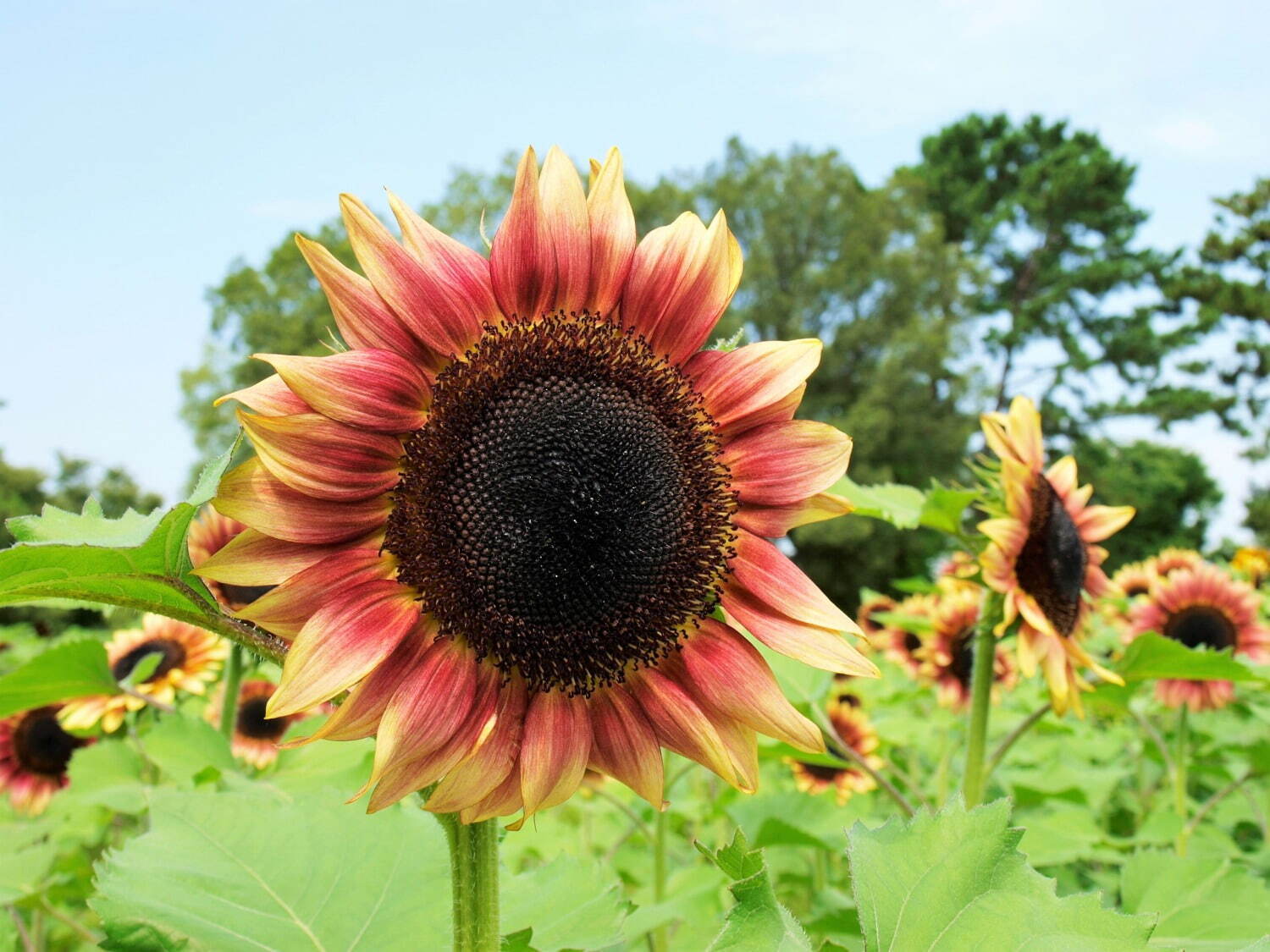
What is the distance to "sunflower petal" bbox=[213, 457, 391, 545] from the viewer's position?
90 centimetres

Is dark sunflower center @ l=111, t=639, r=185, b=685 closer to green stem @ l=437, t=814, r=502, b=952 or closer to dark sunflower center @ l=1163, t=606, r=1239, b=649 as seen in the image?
green stem @ l=437, t=814, r=502, b=952

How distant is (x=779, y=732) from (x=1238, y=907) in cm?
113

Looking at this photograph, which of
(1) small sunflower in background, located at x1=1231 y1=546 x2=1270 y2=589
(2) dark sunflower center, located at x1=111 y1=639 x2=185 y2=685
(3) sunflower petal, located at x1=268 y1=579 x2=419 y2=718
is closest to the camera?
(3) sunflower petal, located at x1=268 y1=579 x2=419 y2=718

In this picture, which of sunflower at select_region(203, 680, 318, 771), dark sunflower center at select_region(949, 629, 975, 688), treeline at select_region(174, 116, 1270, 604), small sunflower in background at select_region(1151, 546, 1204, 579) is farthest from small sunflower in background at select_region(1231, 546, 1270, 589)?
treeline at select_region(174, 116, 1270, 604)

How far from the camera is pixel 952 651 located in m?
3.82

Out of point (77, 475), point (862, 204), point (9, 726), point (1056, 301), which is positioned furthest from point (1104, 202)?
point (9, 726)

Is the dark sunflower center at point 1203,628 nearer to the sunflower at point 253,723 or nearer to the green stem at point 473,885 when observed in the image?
the sunflower at point 253,723

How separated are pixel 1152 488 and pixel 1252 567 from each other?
2812 cm

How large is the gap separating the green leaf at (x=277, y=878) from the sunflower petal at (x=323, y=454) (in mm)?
469

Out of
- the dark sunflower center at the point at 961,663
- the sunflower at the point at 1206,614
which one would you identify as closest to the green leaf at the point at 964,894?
the sunflower at the point at 1206,614

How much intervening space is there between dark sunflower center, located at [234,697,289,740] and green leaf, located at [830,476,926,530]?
2.25 m

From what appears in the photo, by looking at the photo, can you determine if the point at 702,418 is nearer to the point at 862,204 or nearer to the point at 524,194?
the point at 524,194

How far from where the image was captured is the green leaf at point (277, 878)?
1100mm

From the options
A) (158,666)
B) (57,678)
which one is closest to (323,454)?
(57,678)
